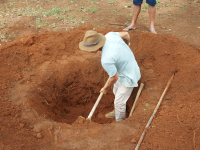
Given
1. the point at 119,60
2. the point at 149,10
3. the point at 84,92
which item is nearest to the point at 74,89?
Answer: the point at 84,92

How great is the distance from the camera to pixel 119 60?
2.93 m

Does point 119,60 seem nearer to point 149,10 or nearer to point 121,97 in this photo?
point 121,97

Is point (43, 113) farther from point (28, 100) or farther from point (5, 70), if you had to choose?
point (5, 70)

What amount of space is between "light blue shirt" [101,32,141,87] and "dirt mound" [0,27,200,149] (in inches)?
22.5

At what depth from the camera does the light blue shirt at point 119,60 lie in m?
2.72

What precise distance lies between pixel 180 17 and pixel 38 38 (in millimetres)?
4559

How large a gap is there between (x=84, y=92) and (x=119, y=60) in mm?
1801

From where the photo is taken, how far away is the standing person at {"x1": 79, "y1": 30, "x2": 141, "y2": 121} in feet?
8.80

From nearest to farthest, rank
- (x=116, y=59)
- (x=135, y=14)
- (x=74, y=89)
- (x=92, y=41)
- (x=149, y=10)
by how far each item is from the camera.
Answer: (x=92, y=41) < (x=116, y=59) < (x=74, y=89) < (x=149, y=10) < (x=135, y=14)

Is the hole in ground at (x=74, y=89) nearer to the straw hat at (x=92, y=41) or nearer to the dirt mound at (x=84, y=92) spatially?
the dirt mound at (x=84, y=92)

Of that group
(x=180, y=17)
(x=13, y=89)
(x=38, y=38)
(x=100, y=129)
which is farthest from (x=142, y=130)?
(x=180, y=17)

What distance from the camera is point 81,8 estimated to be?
679cm

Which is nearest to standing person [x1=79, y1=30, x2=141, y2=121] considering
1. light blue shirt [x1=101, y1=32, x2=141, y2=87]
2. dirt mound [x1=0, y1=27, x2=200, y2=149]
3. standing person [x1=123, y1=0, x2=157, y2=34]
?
light blue shirt [x1=101, y1=32, x2=141, y2=87]

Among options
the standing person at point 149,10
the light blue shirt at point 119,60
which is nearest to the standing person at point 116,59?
the light blue shirt at point 119,60
